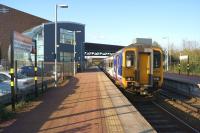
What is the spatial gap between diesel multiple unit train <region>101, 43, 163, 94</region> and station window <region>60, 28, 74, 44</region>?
165 feet

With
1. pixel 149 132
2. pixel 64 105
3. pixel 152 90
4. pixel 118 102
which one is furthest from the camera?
pixel 152 90

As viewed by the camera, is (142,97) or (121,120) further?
(142,97)

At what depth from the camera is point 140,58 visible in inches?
917

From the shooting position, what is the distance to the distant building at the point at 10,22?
76625mm

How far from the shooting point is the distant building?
251ft

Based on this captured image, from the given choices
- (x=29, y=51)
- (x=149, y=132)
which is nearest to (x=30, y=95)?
(x=29, y=51)

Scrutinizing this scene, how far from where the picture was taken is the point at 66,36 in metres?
75.2

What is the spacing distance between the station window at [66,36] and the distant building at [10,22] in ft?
35.6

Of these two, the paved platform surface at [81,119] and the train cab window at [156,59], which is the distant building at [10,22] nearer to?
the train cab window at [156,59]

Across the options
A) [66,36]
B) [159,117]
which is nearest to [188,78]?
[159,117]

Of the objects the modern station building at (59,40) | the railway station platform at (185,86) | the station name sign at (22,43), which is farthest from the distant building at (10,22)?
the station name sign at (22,43)

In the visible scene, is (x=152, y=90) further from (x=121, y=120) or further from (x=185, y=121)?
(x=121, y=120)

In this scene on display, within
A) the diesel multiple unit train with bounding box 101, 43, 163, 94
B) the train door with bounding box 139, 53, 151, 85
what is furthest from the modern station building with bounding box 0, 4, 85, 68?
the train door with bounding box 139, 53, 151, 85

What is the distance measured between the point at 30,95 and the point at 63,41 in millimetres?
54663
